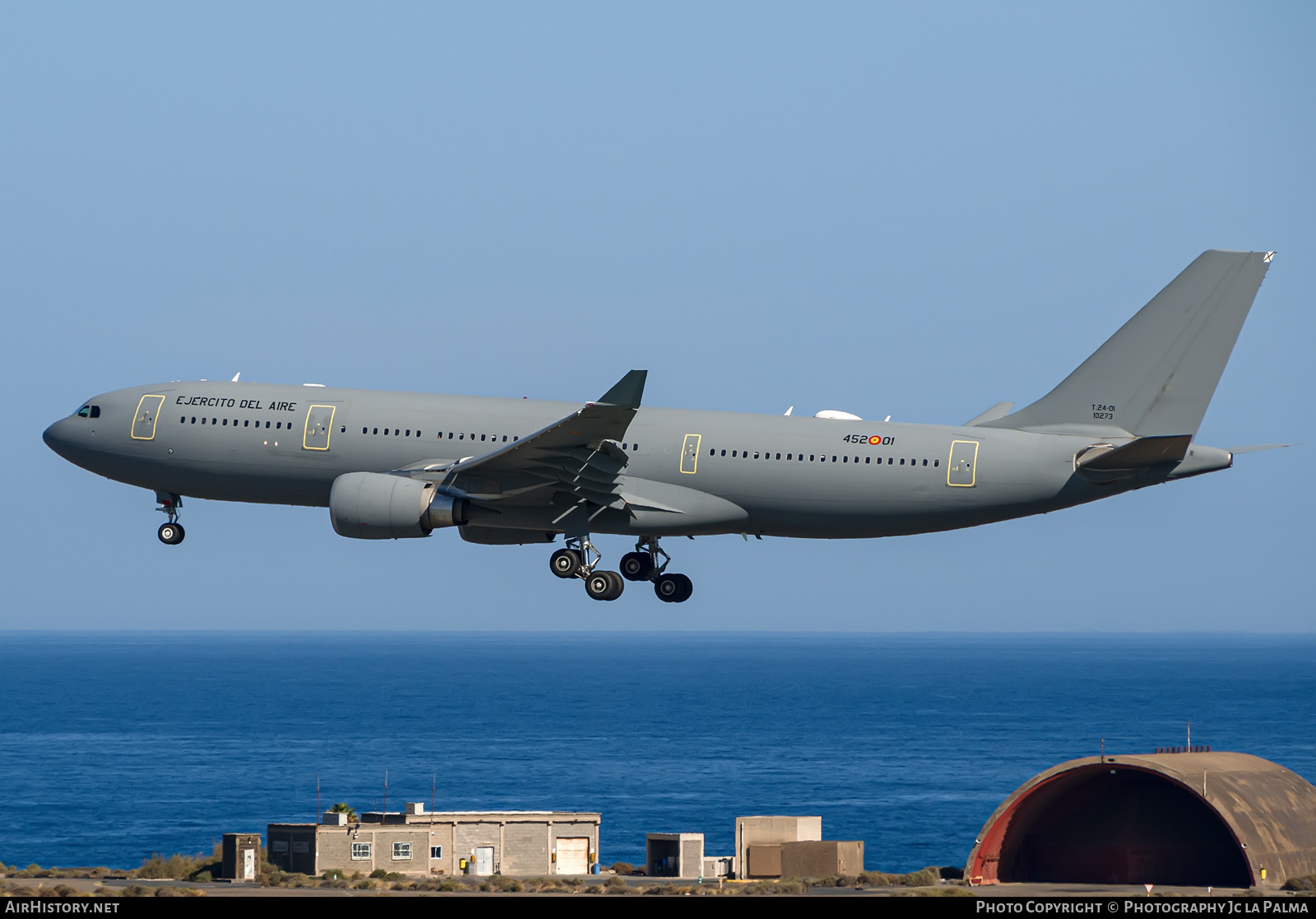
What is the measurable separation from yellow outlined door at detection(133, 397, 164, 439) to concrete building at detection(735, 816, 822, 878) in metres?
46.0

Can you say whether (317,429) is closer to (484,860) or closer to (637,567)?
(637,567)

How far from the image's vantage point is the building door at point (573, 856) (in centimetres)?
9106

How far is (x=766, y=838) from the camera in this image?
87.1 m

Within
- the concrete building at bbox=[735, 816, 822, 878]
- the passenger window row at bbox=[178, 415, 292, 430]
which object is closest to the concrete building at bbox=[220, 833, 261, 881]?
the concrete building at bbox=[735, 816, 822, 878]

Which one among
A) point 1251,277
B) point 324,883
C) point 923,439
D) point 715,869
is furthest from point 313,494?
point 715,869

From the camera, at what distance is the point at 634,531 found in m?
48.0

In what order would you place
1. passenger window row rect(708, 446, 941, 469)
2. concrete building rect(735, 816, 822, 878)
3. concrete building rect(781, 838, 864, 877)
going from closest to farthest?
1. passenger window row rect(708, 446, 941, 469)
2. concrete building rect(781, 838, 864, 877)
3. concrete building rect(735, 816, 822, 878)

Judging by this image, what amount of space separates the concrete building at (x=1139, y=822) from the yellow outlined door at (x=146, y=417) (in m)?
46.9

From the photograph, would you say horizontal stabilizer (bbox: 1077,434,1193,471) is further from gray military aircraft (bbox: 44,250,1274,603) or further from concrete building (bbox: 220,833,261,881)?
concrete building (bbox: 220,833,261,881)

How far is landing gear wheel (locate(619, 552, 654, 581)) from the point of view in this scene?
5072cm

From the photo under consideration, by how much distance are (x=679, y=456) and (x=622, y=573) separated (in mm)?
5263

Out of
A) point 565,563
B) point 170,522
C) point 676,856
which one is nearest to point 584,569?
point 565,563

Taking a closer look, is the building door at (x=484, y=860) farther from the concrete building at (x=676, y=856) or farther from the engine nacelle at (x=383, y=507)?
the engine nacelle at (x=383, y=507)

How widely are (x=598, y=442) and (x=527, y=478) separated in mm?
2790
